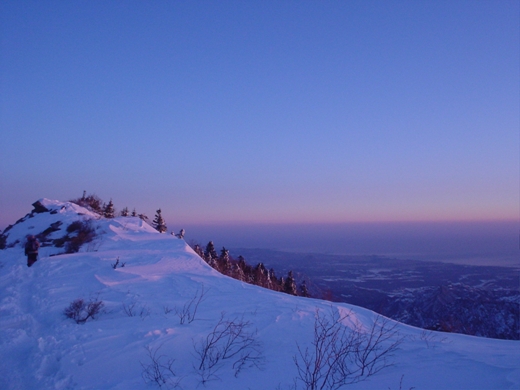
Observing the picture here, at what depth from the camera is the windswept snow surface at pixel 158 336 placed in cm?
479

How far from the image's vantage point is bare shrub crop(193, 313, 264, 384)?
207 inches

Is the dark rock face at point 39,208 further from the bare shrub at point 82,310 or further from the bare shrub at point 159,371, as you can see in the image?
the bare shrub at point 159,371

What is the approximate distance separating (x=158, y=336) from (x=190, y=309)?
1.91 meters

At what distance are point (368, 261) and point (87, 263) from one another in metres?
38.2

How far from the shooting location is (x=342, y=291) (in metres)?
25.8

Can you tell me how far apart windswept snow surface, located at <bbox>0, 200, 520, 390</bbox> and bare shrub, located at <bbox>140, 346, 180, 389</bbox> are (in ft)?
0.25

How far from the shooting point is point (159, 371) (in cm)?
503

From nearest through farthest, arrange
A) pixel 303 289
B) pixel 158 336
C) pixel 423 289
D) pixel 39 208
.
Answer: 1. pixel 158 336
2. pixel 39 208
3. pixel 423 289
4. pixel 303 289

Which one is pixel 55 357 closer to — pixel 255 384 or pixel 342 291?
pixel 255 384

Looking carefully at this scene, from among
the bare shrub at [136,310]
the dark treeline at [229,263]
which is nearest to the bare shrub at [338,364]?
the bare shrub at [136,310]

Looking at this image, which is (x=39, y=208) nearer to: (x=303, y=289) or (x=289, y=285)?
(x=289, y=285)

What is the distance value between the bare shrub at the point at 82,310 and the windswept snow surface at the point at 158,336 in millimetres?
149

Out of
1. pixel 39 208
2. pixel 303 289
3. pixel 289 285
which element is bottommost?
pixel 303 289

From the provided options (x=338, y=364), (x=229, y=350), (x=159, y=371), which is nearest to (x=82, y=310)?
(x=159, y=371)
